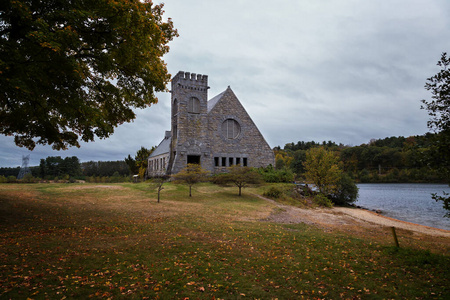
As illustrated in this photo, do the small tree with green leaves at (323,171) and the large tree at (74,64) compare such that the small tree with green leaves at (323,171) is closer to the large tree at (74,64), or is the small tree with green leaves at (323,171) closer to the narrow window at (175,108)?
the narrow window at (175,108)

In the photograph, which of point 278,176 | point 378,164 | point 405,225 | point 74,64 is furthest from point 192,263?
point 378,164

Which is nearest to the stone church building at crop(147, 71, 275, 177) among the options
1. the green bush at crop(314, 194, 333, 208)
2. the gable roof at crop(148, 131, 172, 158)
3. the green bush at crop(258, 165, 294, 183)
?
the gable roof at crop(148, 131, 172, 158)

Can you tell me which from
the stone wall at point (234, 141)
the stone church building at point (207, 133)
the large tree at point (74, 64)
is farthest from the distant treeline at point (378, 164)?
the large tree at point (74, 64)

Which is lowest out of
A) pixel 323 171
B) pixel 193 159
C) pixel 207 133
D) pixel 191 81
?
pixel 323 171

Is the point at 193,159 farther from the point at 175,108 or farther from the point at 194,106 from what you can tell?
the point at 175,108

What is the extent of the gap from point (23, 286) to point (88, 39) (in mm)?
8814

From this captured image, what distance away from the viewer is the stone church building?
1287 inches

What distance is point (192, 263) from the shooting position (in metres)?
6.88

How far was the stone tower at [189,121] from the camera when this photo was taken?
1273 inches

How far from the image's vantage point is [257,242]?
9.44 meters

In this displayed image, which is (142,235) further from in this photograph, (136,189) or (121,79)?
(136,189)

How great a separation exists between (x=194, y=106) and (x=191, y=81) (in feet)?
Result: 10.8

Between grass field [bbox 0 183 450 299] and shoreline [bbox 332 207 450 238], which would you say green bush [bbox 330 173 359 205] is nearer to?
shoreline [bbox 332 207 450 238]

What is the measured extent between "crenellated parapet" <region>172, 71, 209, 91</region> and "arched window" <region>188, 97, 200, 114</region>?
60.3 inches
